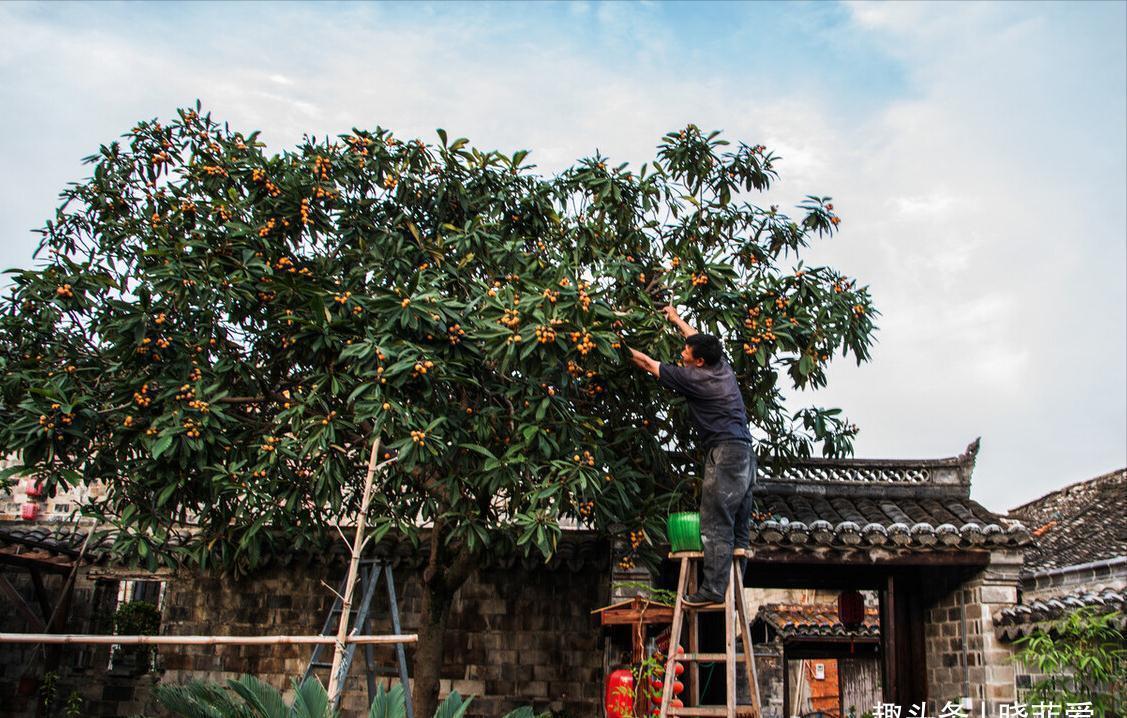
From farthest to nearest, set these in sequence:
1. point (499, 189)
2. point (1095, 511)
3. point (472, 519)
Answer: point (1095, 511) < point (499, 189) < point (472, 519)

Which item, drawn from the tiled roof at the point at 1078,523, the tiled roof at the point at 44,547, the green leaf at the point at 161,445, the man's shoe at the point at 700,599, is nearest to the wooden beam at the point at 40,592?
the tiled roof at the point at 44,547

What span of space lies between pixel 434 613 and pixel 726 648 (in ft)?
14.6

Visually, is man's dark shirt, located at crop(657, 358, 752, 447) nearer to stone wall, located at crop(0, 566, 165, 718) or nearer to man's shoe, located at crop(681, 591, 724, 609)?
man's shoe, located at crop(681, 591, 724, 609)

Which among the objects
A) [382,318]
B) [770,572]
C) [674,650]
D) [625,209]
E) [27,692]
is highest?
[625,209]

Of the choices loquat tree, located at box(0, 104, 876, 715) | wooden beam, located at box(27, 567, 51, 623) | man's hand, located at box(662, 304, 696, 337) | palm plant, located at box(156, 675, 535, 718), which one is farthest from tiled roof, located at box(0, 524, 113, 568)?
man's hand, located at box(662, 304, 696, 337)

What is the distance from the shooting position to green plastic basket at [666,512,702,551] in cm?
707

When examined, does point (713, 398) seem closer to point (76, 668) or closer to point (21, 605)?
point (21, 605)

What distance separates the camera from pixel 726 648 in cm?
645

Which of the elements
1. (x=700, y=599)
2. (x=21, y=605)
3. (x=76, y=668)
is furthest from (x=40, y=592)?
(x=700, y=599)

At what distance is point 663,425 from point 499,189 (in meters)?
2.78

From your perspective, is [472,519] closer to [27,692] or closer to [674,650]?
[674,650]

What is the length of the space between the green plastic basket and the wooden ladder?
0.05 metres

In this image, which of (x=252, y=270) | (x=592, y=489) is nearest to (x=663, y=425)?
(x=592, y=489)

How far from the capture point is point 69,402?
809 centimetres
